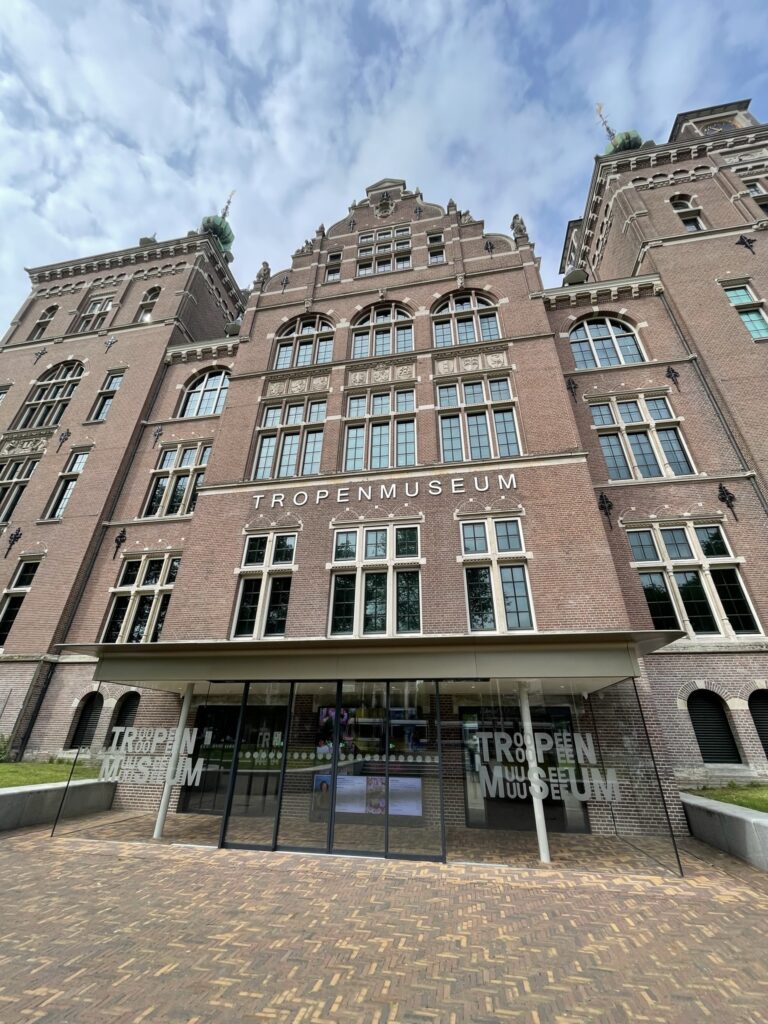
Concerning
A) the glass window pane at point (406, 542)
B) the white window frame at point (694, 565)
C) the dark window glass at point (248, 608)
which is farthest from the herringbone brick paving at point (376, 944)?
the glass window pane at point (406, 542)

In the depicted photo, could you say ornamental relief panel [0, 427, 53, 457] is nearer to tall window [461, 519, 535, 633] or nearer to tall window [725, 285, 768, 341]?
tall window [461, 519, 535, 633]

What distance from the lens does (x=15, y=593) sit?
19.0 meters

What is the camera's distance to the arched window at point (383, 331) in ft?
64.1

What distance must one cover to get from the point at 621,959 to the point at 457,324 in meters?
19.7

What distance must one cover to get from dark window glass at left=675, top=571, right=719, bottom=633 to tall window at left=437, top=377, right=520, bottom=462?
6798 millimetres

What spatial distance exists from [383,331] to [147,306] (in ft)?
58.2

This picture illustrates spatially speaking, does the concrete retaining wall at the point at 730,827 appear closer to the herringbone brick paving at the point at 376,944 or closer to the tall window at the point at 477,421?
the herringbone brick paving at the point at 376,944

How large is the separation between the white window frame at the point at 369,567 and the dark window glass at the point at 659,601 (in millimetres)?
7535

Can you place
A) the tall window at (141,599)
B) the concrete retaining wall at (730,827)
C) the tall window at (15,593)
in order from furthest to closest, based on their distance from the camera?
the tall window at (15,593), the tall window at (141,599), the concrete retaining wall at (730,827)

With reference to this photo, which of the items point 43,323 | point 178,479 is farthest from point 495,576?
point 43,323

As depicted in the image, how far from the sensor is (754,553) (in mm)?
14133

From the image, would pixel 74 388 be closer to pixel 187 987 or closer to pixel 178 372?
pixel 178 372

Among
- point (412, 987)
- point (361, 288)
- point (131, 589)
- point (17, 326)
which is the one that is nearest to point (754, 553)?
point (412, 987)

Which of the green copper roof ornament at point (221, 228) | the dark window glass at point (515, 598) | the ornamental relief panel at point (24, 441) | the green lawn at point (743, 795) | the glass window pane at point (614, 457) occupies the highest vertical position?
the green copper roof ornament at point (221, 228)
